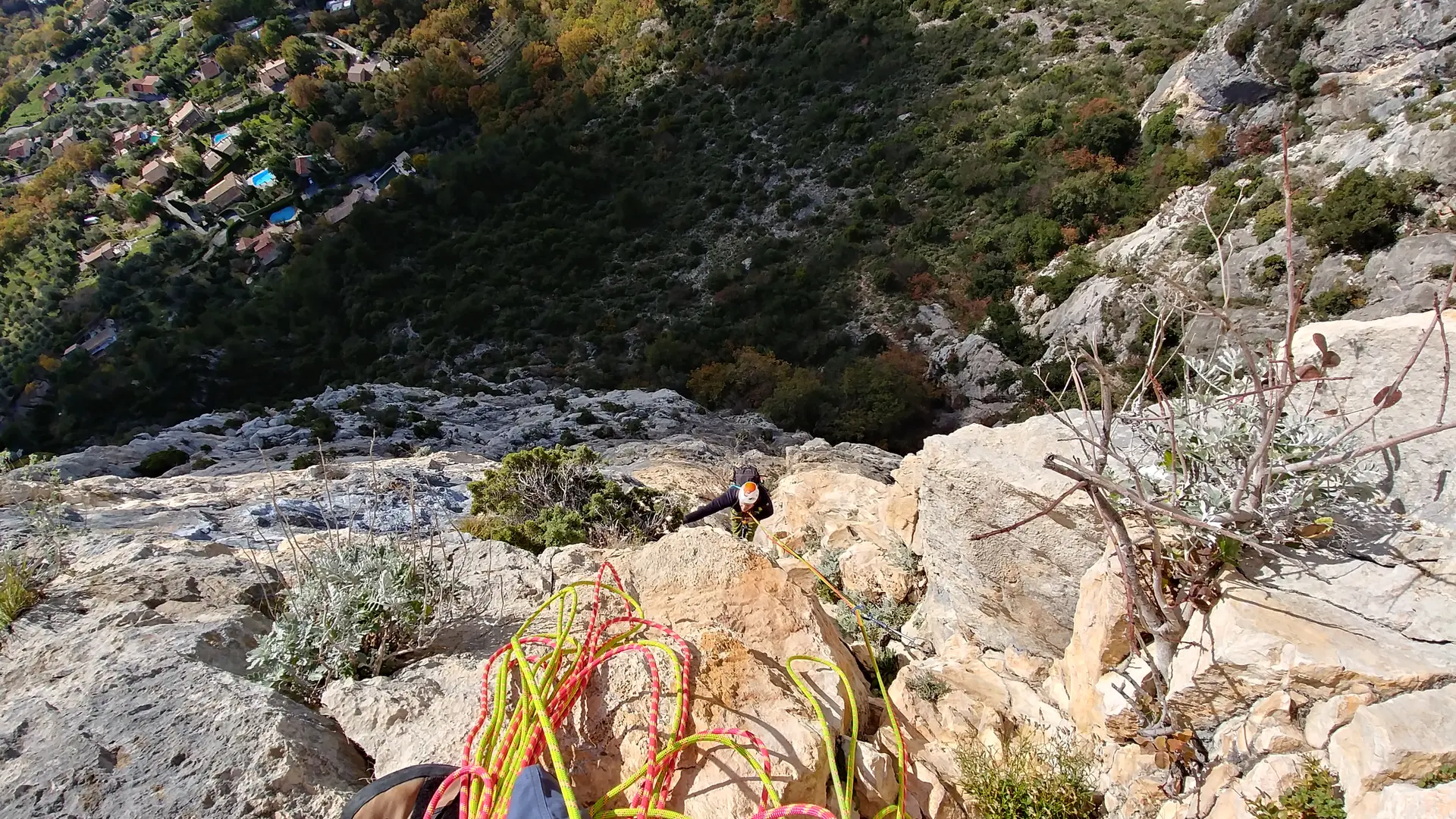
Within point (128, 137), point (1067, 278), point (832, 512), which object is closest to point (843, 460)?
point (832, 512)

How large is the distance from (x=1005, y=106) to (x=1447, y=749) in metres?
29.0

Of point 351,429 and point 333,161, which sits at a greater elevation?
point 333,161

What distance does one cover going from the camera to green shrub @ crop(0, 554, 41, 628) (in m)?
Answer: 3.27

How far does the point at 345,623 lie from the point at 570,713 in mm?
1381

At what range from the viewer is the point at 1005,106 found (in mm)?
25578

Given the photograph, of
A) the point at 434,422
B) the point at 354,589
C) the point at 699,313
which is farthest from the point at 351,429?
the point at 354,589

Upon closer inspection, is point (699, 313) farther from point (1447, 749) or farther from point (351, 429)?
point (1447, 749)

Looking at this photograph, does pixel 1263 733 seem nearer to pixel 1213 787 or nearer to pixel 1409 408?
pixel 1213 787

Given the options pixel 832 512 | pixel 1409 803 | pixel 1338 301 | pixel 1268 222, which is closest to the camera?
pixel 1409 803

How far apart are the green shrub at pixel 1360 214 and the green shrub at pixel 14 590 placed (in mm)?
20700

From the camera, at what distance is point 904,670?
3.49 m

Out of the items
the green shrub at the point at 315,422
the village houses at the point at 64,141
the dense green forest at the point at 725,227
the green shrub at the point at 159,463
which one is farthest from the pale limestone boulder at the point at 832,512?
the village houses at the point at 64,141

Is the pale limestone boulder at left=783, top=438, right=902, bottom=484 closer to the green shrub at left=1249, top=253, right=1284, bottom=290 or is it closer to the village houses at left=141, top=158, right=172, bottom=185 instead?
the green shrub at left=1249, top=253, right=1284, bottom=290

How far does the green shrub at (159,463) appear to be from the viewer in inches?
512
